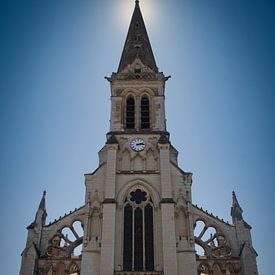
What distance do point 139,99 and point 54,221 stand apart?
43.3ft

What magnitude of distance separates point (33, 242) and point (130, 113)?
13907 mm

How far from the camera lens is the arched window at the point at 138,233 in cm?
2520

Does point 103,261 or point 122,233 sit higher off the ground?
point 122,233

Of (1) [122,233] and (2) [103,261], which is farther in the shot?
(1) [122,233]

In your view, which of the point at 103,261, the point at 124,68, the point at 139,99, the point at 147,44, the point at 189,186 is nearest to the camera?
the point at 103,261

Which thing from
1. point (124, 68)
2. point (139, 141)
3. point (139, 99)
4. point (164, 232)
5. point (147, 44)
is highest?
point (147, 44)

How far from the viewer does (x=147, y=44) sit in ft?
135

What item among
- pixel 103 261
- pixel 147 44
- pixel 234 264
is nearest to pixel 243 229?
pixel 234 264

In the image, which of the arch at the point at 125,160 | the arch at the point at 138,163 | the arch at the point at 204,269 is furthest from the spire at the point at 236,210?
the arch at the point at 125,160

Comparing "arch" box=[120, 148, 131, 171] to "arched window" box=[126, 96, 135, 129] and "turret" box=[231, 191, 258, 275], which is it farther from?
"turret" box=[231, 191, 258, 275]

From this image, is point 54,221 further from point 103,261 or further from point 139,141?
point 139,141

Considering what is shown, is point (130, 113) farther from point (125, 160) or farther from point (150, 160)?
point (150, 160)

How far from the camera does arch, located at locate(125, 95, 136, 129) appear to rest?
33281 millimetres

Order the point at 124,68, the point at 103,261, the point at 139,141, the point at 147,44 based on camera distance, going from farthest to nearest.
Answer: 1. the point at 147,44
2. the point at 124,68
3. the point at 139,141
4. the point at 103,261
